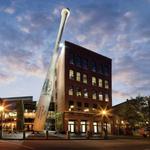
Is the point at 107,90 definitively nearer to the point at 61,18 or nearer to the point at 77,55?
the point at 77,55

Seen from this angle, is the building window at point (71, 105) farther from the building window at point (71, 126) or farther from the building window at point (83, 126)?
the building window at point (83, 126)

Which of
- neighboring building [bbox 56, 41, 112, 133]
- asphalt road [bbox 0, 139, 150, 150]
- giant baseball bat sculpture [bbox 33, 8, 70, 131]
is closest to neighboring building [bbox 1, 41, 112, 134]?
neighboring building [bbox 56, 41, 112, 133]

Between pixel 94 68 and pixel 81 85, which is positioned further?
pixel 94 68

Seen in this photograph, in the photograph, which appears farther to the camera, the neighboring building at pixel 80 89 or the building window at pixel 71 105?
the building window at pixel 71 105

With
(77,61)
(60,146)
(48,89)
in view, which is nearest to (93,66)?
(77,61)

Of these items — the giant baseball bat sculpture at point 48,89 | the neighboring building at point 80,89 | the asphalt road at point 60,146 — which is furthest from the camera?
the neighboring building at point 80,89

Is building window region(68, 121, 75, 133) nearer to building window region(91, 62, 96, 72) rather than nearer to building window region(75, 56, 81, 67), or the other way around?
building window region(75, 56, 81, 67)

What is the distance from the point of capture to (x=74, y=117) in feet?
270

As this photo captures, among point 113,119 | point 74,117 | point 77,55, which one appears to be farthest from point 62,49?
point 113,119

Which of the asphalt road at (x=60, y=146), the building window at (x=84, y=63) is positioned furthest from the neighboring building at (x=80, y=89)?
the asphalt road at (x=60, y=146)

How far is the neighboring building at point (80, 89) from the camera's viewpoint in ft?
268

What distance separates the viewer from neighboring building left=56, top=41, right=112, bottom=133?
81688mm

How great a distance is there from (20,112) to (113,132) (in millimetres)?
24420

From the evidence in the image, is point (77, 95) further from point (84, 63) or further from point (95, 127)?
point (95, 127)
